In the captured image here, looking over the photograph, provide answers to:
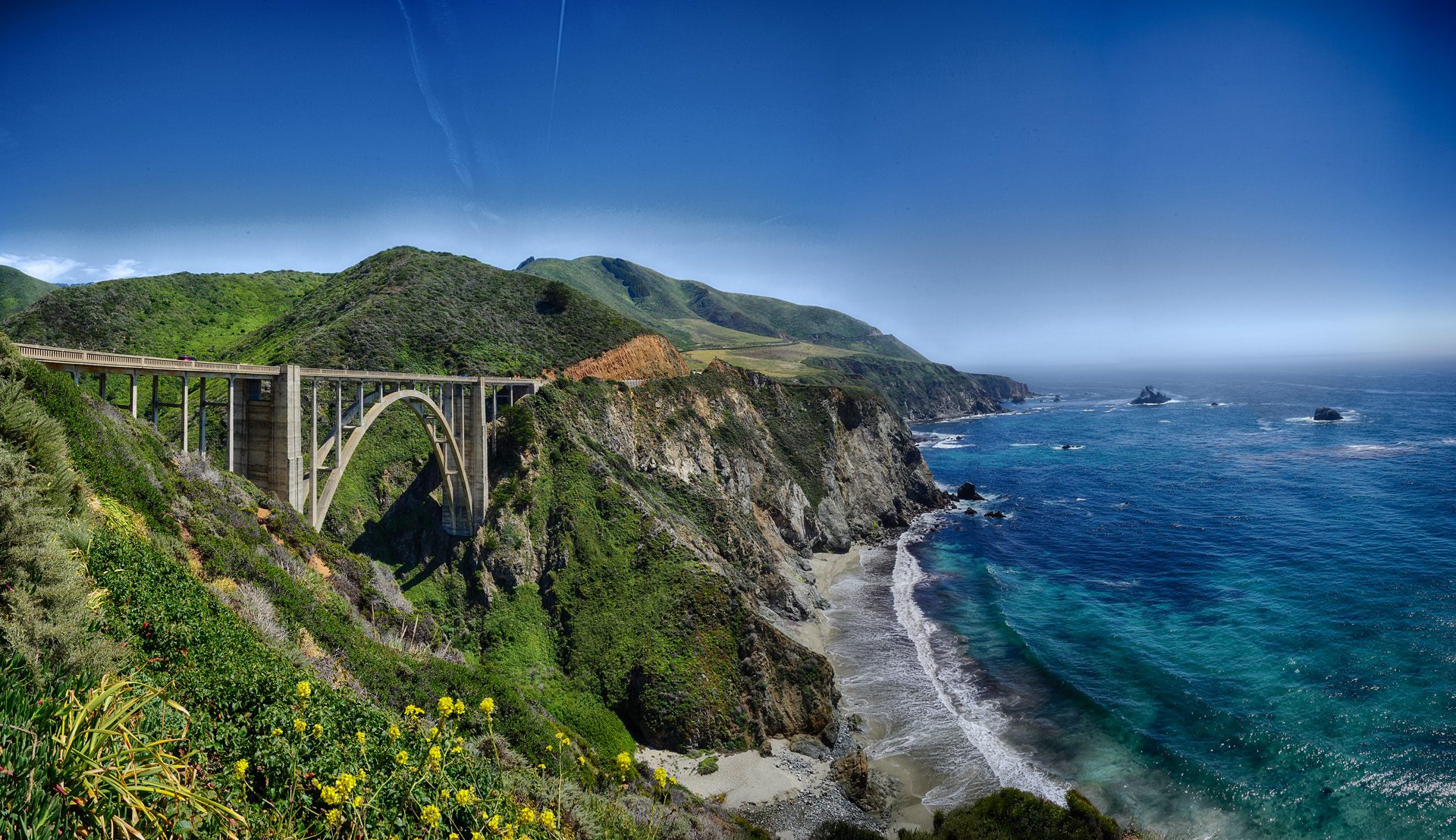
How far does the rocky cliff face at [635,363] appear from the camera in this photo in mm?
52125

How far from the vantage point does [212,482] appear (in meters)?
16.3

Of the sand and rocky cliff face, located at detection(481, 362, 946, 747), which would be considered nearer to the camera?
the sand

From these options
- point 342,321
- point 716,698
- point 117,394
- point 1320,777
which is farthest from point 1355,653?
point 117,394

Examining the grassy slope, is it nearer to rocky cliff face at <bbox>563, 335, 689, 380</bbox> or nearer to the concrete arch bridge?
the concrete arch bridge

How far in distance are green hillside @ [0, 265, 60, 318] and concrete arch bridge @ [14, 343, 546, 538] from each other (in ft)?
186

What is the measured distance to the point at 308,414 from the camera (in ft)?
119

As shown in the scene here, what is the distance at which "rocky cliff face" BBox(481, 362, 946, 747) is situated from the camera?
28.3 meters

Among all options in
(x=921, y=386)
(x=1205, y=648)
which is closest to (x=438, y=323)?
(x=1205, y=648)

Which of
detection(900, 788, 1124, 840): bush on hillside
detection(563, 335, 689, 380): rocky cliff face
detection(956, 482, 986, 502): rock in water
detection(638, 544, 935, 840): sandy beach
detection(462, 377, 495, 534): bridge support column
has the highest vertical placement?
detection(563, 335, 689, 380): rocky cliff face

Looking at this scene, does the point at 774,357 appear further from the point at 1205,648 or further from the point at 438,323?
the point at 1205,648

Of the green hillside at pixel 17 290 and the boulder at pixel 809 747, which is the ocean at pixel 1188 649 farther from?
the green hillside at pixel 17 290

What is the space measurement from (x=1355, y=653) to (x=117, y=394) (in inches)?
3024

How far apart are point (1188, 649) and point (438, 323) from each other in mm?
56282

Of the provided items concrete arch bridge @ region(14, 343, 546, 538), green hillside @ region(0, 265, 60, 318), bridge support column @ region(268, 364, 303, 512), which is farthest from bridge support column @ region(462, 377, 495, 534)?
green hillside @ region(0, 265, 60, 318)
